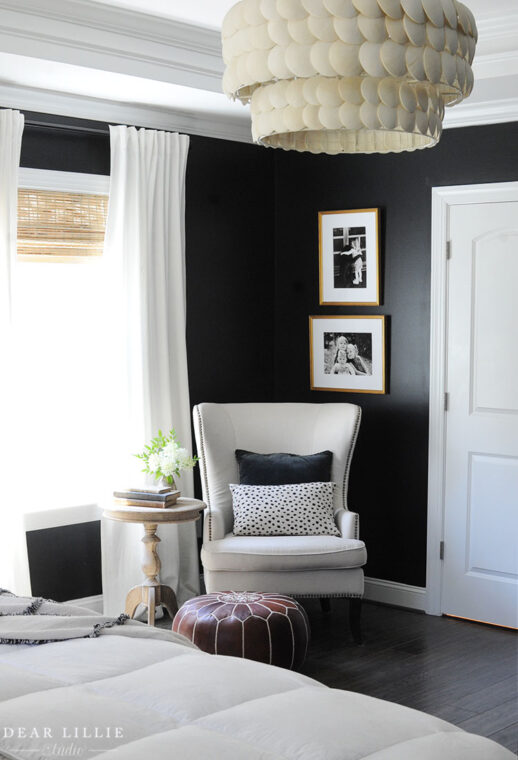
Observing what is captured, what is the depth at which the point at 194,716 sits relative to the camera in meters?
2.00

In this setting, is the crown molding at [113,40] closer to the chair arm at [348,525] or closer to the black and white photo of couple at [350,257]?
the black and white photo of couple at [350,257]

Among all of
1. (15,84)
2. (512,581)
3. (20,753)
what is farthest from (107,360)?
(20,753)

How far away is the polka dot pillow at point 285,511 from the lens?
185 inches

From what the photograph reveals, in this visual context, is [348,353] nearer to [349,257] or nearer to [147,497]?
[349,257]

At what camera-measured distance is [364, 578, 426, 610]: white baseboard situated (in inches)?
207

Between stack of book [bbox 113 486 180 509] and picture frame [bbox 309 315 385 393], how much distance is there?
134cm

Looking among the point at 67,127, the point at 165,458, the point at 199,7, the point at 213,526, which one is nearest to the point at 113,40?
the point at 199,7

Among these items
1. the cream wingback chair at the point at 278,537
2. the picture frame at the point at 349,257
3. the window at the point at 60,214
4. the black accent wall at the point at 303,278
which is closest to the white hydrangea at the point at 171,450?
the cream wingback chair at the point at 278,537

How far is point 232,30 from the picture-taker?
230 centimetres

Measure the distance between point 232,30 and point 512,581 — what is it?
3514 mm

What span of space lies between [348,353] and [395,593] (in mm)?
1379

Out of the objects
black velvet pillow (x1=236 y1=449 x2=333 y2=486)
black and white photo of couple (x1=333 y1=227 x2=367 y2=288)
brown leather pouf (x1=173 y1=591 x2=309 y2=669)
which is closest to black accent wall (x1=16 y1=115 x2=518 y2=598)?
black and white photo of couple (x1=333 y1=227 x2=367 y2=288)

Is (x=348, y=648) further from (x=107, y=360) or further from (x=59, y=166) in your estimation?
(x=59, y=166)

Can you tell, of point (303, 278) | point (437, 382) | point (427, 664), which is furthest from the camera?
point (303, 278)
